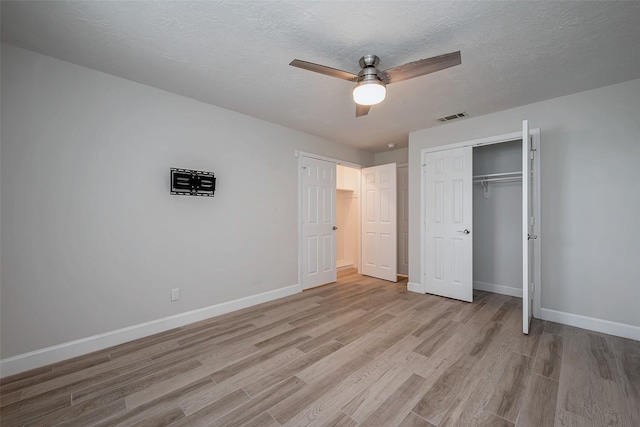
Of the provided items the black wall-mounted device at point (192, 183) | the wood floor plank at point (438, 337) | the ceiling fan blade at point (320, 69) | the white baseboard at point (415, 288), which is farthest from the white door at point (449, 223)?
the black wall-mounted device at point (192, 183)

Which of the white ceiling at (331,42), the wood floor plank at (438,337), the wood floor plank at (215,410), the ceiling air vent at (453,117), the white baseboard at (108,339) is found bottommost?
the wood floor plank at (215,410)

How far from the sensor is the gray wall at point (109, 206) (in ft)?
7.16

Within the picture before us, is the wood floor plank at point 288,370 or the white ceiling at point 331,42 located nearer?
the white ceiling at point 331,42

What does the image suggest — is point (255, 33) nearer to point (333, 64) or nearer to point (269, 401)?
point (333, 64)

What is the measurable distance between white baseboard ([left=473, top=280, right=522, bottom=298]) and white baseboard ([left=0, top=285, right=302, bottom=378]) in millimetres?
3667

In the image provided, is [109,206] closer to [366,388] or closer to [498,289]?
[366,388]

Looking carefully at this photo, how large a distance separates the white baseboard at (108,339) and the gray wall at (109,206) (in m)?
0.06

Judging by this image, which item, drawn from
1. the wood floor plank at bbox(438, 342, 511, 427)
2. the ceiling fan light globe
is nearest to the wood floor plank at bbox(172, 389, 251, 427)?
the wood floor plank at bbox(438, 342, 511, 427)

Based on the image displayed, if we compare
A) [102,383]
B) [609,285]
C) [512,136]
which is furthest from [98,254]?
[609,285]

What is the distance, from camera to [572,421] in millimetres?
1634

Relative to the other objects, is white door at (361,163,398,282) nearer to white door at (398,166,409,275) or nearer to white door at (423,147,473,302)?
white door at (398,166,409,275)

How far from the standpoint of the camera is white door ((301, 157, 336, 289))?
443 centimetres

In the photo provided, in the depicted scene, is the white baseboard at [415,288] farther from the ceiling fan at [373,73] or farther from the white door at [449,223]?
the ceiling fan at [373,73]

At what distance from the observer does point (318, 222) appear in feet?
15.2
